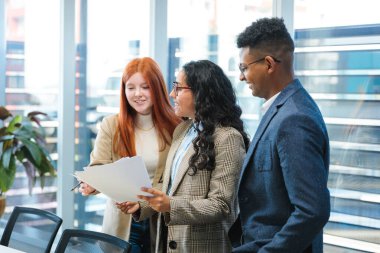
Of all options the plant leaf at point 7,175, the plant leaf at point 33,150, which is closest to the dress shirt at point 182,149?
the plant leaf at point 33,150

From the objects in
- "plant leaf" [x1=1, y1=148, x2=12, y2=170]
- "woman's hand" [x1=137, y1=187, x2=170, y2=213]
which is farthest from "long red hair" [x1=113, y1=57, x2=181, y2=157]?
"plant leaf" [x1=1, y1=148, x2=12, y2=170]

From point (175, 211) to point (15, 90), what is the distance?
285 cm

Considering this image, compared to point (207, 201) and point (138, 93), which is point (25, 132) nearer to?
point (138, 93)

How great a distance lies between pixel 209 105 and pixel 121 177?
0.50 m

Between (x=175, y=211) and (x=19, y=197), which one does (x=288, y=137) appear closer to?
(x=175, y=211)

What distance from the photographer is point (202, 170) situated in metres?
2.26

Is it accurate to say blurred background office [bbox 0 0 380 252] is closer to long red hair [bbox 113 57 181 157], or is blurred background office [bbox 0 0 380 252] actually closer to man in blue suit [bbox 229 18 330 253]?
long red hair [bbox 113 57 181 157]

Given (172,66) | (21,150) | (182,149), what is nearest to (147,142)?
(182,149)

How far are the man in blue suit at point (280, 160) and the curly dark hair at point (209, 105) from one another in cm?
47

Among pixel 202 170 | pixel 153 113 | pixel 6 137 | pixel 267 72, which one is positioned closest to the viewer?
pixel 267 72

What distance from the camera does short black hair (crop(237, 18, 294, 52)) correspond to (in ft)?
5.79

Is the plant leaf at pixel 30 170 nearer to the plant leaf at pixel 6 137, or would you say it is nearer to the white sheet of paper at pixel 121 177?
the plant leaf at pixel 6 137

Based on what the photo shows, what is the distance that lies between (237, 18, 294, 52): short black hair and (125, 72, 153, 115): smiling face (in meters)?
1.03

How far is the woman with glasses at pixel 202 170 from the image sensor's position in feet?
7.16
